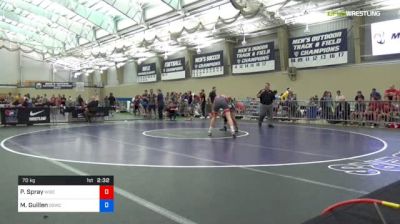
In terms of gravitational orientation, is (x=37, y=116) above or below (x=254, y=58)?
below

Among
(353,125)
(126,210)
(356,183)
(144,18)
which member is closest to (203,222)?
(126,210)

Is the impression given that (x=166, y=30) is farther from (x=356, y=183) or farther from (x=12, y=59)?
(x=12, y=59)

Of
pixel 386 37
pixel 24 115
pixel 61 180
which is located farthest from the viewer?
pixel 24 115

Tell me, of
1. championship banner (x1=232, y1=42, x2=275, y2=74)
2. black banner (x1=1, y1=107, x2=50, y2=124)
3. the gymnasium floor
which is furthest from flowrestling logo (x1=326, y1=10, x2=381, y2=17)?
black banner (x1=1, y1=107, x2=50, y2=124)

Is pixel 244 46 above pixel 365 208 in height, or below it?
above

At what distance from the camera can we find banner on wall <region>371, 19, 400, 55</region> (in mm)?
18984

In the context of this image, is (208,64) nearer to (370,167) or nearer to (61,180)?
(370,167)

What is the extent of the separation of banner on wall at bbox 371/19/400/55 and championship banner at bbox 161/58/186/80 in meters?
17.5

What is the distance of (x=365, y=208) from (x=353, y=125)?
49.5 ft

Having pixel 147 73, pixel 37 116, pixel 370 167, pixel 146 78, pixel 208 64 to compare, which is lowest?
pixel 370 167

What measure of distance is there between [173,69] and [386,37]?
65.8ft

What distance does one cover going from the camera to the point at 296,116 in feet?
67.8

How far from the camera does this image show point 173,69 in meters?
35.7

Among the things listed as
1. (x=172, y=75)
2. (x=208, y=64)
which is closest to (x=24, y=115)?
(x=208, y=64)
